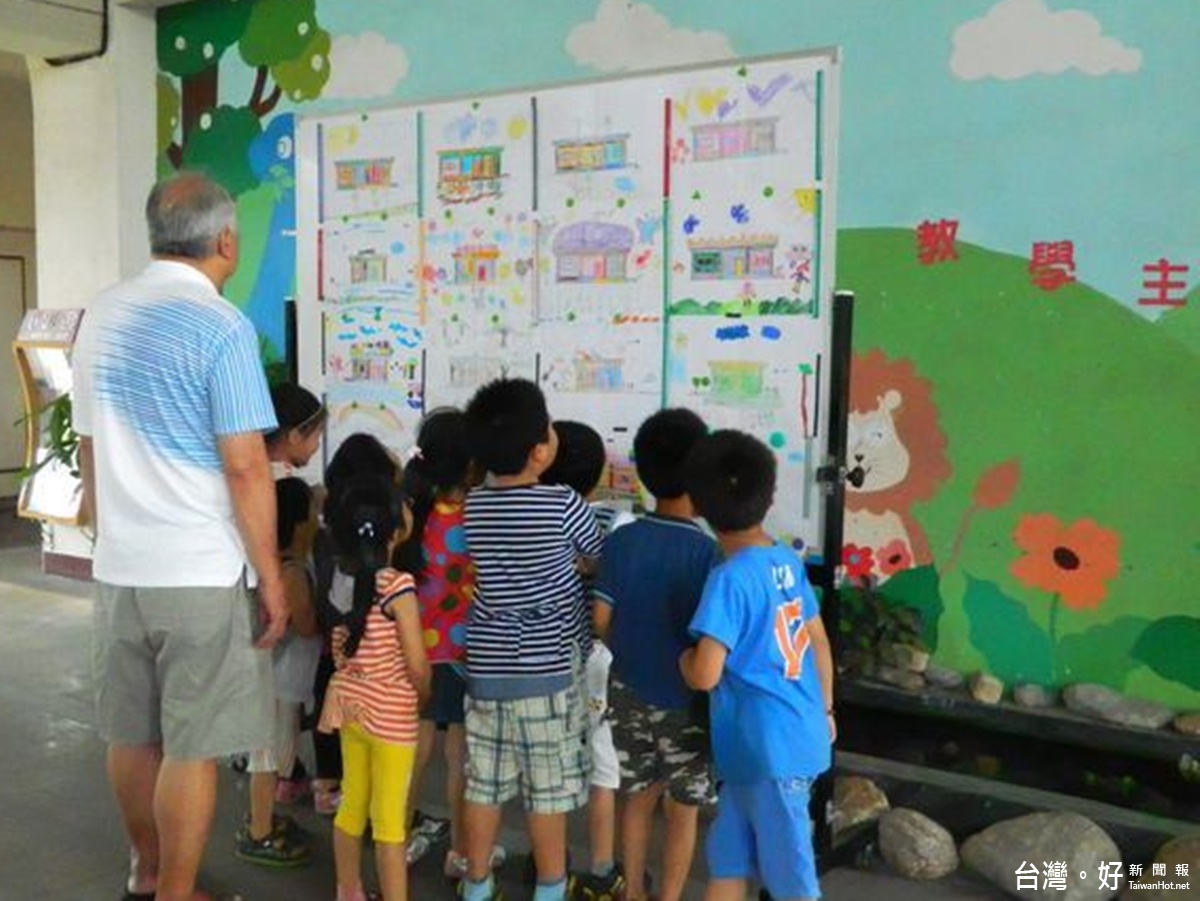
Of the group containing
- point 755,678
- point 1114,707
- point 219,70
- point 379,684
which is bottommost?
point 1114,707

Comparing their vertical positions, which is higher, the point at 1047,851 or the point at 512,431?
the point at 512,431

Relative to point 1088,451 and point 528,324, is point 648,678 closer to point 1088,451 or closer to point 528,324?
point 528,324

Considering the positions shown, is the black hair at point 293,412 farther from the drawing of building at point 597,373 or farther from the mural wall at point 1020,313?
the mural wall at point 1020,313

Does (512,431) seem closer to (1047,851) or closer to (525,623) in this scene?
(525,623)

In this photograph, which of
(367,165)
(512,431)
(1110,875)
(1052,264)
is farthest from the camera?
(367,165)

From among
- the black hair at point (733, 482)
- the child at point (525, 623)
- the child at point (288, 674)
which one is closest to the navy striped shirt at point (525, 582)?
the child at point (525, 623)

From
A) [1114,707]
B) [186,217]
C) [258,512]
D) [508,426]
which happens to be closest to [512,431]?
[508,426]

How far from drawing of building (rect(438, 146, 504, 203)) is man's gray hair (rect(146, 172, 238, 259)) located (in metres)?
0.95

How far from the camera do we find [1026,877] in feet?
9.38

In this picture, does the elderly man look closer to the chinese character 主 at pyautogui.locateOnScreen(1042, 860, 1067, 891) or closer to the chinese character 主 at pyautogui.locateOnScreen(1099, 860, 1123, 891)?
the chinese character 主 at pyautogui.locateOnScreen(1042, 860, 1067, 891)

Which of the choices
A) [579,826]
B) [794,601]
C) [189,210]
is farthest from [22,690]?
[794,601]

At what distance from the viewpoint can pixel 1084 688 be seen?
329 cm

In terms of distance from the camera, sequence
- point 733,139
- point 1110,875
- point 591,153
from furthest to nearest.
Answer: point 591,153 → point 1110,875 → point 733,139

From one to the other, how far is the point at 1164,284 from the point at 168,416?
2.52 metres
